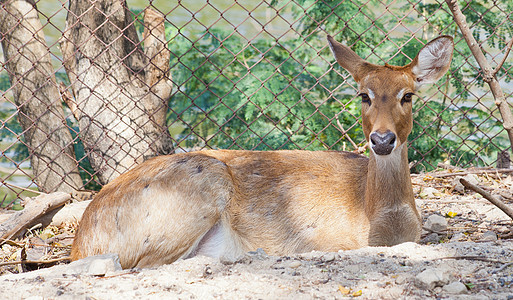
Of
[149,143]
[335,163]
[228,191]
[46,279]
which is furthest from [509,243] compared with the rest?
[149,143]

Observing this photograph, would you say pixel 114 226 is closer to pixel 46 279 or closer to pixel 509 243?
pixel 46 279

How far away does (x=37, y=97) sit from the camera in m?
6.03

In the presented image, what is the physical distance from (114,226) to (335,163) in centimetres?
185

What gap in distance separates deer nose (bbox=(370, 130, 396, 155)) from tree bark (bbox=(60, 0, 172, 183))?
2800 millimetres

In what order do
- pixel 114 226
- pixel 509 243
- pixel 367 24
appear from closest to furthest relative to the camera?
pixel 509 243 → pixel 114 226 → pixel 367 24

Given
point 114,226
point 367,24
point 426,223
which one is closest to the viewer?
point 114,226

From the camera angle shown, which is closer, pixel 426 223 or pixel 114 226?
pixel 114 226

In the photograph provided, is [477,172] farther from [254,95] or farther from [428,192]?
[254,95]

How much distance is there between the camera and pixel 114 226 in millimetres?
3912

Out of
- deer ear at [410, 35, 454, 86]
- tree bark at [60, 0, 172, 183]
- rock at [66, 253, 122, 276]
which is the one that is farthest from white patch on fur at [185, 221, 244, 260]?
tree bark at [60, 0, 172, 183]

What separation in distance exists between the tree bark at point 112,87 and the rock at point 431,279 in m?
3.75

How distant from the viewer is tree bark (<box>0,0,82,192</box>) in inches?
237

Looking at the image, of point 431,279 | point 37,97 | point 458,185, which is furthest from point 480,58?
point 37,97

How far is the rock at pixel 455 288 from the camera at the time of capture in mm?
2705
